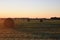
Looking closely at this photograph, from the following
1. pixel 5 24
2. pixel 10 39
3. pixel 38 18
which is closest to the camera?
pixel 10 39

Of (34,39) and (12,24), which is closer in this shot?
(34,39)

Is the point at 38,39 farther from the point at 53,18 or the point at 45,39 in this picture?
the point at 53,18

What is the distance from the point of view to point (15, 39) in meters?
13.0

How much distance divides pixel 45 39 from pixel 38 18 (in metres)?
31.8

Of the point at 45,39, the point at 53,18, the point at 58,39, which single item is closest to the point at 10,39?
the point at 45,39

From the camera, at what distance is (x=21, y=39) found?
1312 centimetres

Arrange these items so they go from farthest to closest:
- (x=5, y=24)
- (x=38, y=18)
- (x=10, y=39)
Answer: (x=38, y=18) < (x=5, y=24) < (x=10, y=39)

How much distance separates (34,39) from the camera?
42.8 ft

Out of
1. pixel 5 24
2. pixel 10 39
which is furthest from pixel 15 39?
pixel 5 24

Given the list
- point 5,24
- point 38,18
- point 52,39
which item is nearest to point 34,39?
point 52,39

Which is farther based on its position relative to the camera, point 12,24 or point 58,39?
point 12,24

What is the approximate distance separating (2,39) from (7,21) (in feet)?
44.3

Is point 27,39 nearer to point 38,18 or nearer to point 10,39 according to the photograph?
point 10,39

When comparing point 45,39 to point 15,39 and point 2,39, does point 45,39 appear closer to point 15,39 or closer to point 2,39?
point 15,39
